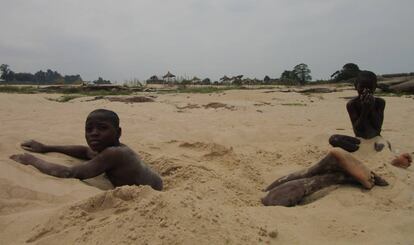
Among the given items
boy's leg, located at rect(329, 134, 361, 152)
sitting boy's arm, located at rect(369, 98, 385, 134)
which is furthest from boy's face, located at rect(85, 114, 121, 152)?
sitting boy's arm, located at rect(369, 98, 385, 134)

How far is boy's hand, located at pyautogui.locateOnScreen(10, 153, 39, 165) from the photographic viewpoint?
3.70 m

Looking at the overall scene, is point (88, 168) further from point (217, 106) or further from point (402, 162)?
point (217, 106)

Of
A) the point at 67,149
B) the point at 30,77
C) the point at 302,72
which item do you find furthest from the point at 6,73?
the point at 67,149

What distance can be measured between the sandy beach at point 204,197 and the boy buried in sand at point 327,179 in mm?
76

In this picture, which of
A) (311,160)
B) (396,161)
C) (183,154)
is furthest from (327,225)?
(183,154)

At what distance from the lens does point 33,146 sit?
168 inches

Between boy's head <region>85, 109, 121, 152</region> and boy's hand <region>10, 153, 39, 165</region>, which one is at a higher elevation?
boy's head <region>85, 109, 121, 152</region>

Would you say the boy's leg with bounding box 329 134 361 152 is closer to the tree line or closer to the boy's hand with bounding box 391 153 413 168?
the boy's hand with bounding box 391 153 413 168

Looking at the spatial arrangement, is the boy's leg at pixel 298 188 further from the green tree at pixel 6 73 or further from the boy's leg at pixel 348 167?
the green tree at pixel 6 73

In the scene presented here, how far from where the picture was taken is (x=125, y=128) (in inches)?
267

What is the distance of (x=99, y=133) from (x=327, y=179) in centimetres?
203

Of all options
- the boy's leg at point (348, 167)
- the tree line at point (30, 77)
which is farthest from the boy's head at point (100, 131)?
A: the tree line at point (30, 77)

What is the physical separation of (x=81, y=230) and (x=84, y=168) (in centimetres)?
136

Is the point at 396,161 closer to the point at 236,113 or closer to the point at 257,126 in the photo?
the point at 257,126
